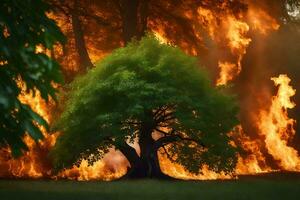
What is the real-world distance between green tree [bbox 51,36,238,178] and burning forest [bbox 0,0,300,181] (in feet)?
16.0

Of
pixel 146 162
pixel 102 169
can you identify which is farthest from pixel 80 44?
pixel 146 162

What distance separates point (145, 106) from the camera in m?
26.6

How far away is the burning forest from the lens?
35406 mm

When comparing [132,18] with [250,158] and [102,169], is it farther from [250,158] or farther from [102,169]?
[250,158]

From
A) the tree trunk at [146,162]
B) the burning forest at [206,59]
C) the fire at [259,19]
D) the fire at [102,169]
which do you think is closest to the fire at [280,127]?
the burning forest at [206,59]

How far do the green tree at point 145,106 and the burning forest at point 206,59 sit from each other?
192 inches

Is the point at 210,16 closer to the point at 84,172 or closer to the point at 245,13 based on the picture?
the point at 245,13

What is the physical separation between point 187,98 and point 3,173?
526 inches

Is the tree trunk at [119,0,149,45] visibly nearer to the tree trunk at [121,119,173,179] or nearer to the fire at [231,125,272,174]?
the tree trunk at [121,119,173,179]

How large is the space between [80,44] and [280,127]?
618 inches

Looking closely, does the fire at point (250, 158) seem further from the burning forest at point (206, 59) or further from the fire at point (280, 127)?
the fire at point (280, 127)

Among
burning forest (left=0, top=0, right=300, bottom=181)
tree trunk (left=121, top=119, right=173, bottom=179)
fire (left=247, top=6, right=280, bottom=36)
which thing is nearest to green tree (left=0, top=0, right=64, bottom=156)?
tree trunk (left=121, top=119, right=173, bottom=179)

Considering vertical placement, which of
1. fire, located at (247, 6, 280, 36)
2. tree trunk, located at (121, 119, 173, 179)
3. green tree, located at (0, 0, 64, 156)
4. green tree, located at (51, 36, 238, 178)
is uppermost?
fire, located at (247, 6, 280, 36)

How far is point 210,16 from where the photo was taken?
39000mm
